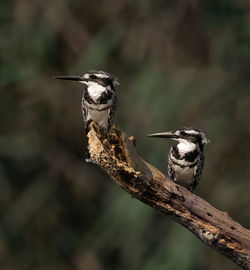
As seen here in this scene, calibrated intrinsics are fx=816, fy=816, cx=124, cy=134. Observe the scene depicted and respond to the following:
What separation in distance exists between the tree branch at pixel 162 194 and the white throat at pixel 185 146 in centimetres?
109

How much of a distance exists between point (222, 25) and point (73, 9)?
10.5 ft

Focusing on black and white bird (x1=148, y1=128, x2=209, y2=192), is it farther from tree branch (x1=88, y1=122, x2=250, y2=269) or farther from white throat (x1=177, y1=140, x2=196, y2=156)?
tree branch (x1=88, y1=122, x2=250, y2=269)

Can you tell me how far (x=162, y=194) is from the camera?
5309mm

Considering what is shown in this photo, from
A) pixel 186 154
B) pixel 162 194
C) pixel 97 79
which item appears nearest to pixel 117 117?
pixel 186 154

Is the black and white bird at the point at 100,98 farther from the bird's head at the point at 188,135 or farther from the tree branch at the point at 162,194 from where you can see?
the tree branch at the point at 162,194

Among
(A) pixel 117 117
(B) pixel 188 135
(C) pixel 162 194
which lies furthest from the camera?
(A) pixel 117 117

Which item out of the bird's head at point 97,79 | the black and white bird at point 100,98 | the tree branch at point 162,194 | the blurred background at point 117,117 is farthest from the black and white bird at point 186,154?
the blurred background at point 117,117

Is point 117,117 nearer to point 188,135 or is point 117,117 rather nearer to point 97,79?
point 188,135

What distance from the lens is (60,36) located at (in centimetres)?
1340

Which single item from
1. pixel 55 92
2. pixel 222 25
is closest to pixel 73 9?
pixel 55 92

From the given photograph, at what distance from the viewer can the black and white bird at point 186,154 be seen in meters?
6.45

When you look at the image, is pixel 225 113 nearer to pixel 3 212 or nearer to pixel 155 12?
pixel 155 12

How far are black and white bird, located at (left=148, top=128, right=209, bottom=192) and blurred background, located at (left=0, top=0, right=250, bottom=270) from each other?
3.71 metres

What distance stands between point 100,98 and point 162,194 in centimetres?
117
